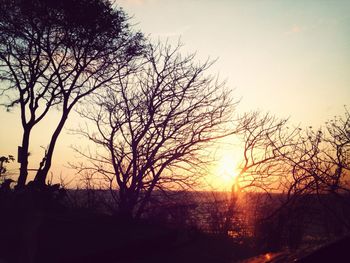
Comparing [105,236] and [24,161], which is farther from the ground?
[24,161]

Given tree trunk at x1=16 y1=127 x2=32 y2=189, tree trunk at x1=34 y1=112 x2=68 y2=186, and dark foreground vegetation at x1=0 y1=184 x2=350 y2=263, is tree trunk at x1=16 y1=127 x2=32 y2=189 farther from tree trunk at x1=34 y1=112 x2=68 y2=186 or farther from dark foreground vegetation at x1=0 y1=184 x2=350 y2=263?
dark foreground vegetation at x1=0 y1=184 x2=350 y2=263

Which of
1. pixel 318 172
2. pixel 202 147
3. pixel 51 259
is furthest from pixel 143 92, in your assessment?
pixel 318 172

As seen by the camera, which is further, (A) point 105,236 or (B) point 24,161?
(B) point 24,161

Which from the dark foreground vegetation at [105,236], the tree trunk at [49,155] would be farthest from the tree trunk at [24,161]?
the dark foreground vegetation at [105,236]

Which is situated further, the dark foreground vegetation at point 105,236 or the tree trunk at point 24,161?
the tree trunk at point 24,161

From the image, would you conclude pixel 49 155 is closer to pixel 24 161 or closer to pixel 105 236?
pixel 24 161

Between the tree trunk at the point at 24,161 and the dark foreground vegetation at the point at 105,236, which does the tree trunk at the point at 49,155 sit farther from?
the dark foreground vegetation at the point at 105,236

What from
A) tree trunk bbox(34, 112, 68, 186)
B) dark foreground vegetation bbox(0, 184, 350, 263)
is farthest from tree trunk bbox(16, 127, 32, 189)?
dark foreground vegetation bbox(0, 184, 350, 263)

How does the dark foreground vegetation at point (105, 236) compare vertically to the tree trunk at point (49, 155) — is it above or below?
below

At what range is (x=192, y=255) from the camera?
7062 millimetres

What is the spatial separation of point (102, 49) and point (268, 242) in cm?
950

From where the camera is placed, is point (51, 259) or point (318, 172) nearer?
point (51, 259)

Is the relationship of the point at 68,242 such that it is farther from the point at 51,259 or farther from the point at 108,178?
the point at 108,178

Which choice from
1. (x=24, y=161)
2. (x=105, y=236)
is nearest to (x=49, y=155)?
(x=24, y=161)
